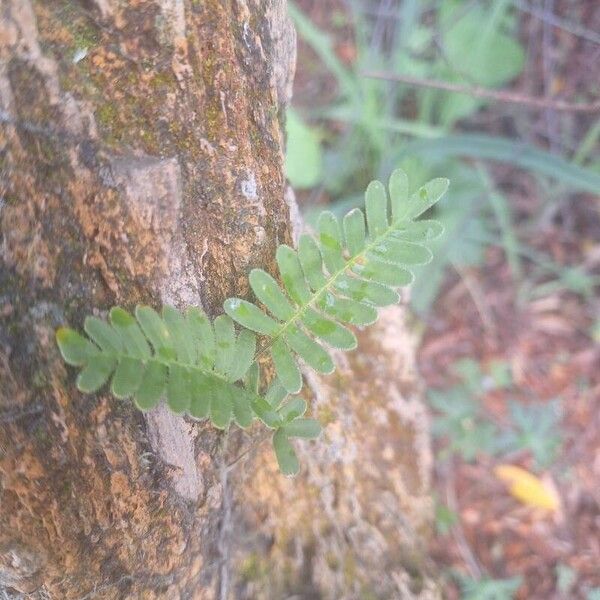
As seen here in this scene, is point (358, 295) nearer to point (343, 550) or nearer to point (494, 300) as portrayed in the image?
point (343, 550)

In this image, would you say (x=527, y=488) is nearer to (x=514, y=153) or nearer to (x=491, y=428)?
(x=491, y=428)

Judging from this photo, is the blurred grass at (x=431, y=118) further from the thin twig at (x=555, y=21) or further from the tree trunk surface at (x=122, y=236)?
the tree trunk surface at (x=122, y=236)

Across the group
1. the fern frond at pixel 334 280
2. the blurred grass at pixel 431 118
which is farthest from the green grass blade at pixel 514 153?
the fern frond at pixel 334 280

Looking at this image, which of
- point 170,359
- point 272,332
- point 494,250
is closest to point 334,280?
point 272,332

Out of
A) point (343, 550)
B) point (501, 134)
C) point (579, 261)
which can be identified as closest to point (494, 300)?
point (579, 261)

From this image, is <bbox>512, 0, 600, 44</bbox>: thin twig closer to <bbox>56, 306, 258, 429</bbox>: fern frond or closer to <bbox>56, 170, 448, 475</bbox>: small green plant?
<bbox>56, 170, 448, 475</bbox>: small green plant
